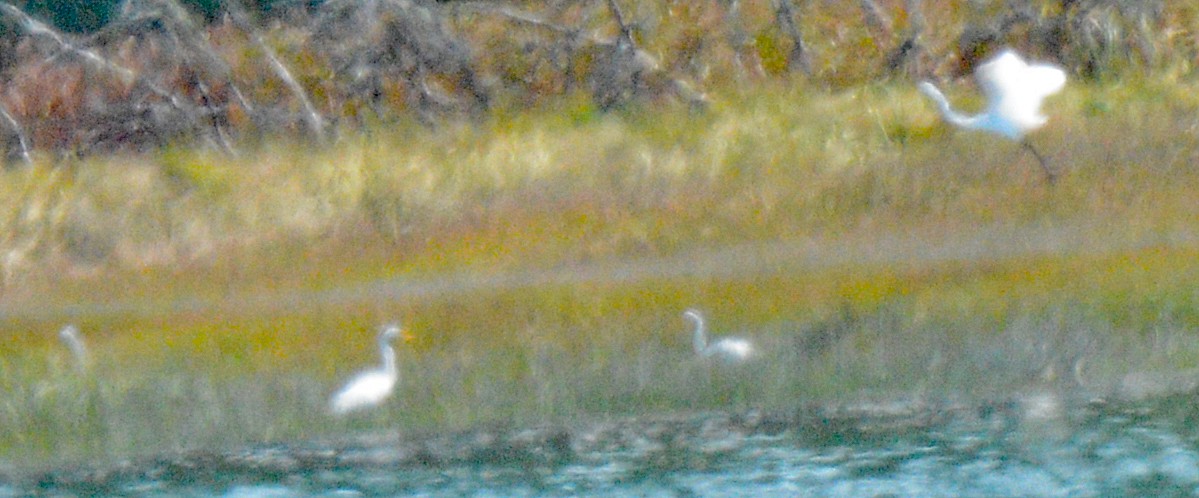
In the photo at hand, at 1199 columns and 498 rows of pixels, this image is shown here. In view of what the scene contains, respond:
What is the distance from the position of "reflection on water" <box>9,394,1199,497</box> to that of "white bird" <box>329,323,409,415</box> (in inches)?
11.7

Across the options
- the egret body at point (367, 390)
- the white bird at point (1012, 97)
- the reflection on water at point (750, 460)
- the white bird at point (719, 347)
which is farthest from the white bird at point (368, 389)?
the white bird at point (1012, 97)

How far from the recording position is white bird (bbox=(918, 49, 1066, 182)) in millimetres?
12398

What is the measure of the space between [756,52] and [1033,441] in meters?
7.34

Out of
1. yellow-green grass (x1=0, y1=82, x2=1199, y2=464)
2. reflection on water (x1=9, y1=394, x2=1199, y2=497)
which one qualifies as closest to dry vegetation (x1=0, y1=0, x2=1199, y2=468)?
yellow-green grass (x1=0, y1=82, x2=1199, y2=464)

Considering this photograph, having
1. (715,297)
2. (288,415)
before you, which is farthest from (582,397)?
(715,297)

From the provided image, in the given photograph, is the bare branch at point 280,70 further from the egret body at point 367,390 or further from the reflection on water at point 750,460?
the reflection on water at point 750,460

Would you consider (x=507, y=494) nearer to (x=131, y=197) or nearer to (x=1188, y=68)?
(x=131, y=197)

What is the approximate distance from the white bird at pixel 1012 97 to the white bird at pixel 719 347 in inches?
118

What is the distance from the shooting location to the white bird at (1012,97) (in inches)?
488

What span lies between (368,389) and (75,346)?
2.03m

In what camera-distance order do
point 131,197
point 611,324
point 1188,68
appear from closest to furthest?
point 611,324 → point 131,197 → point 1188,68

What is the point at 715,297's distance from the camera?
37.1 feet

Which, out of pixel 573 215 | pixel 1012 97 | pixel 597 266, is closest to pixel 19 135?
pixel 573 215

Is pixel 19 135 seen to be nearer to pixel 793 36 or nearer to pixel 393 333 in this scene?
pixel 793 36
